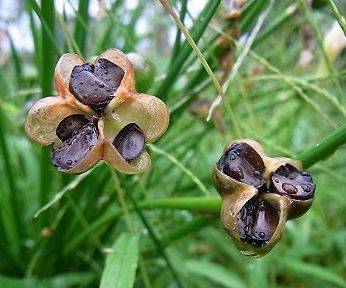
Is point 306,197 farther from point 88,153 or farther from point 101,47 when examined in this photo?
point 101,47

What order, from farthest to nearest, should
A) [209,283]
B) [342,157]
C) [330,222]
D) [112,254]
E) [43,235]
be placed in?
[342,157], [330,222], [209,283], [43,235], [112,254]

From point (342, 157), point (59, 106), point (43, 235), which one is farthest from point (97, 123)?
point (342, 157)

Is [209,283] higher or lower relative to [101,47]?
lower

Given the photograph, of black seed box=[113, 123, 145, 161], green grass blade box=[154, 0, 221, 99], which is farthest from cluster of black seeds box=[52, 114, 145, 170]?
green grass blade box=[154, 0, 221, 99]

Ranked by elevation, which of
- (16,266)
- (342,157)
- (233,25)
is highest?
(233,25)

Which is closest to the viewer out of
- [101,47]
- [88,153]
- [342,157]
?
[88,153]

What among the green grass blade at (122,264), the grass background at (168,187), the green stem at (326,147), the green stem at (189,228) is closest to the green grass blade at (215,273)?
the grass background at (168,187)

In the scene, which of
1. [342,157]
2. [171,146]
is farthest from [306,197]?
[342,157]

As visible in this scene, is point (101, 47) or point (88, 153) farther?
point (101, 47)
